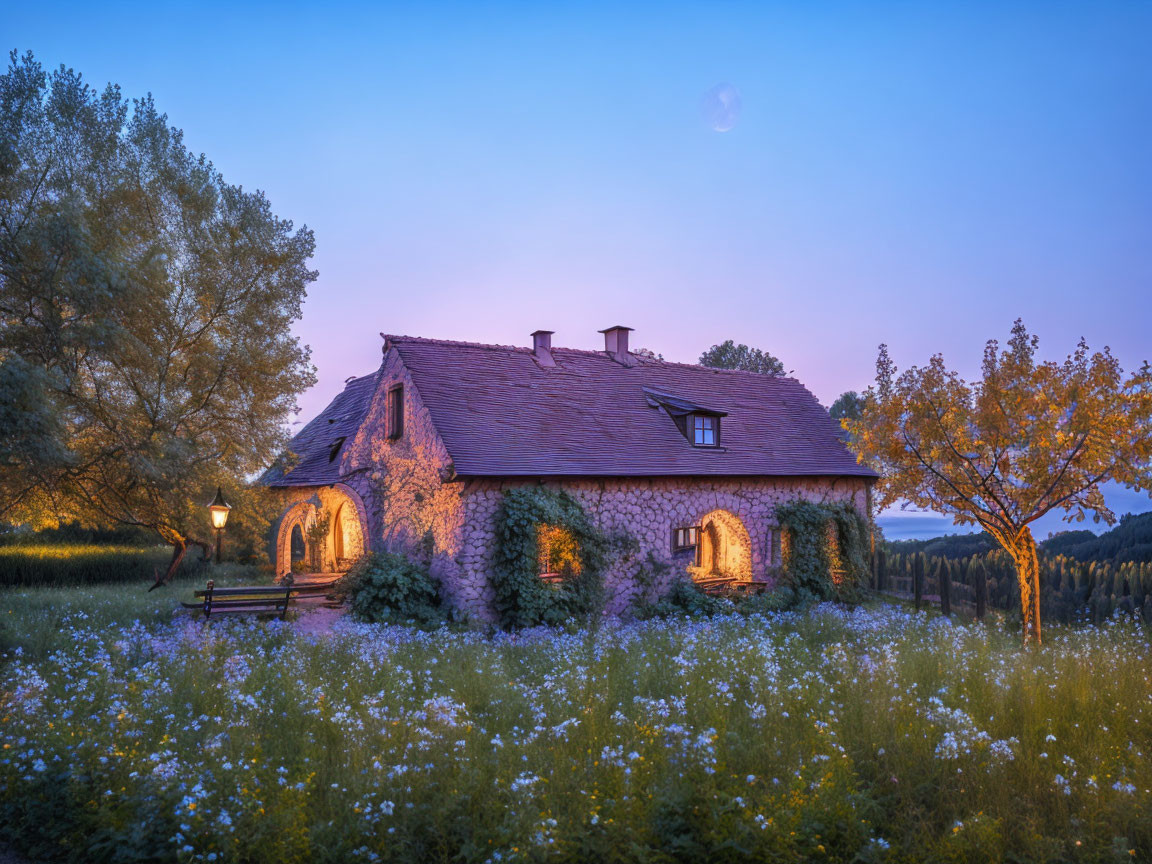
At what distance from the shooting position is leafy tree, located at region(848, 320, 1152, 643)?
40.5ft

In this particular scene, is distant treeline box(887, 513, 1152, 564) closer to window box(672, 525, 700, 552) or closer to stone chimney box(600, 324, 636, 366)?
window box(672, 525, 700, 552)

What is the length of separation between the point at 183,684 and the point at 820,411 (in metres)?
19.4

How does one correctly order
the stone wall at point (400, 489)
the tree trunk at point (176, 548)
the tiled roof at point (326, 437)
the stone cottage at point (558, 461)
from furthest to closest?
the tiled roof at point (326, 437) → the tree trunk at point (176, 548) → the stone cottage at point (558, 461) → the stone wall at point (400, 489)

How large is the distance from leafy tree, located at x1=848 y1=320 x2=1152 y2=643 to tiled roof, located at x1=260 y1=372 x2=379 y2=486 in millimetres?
12700

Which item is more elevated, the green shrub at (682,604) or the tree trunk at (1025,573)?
the tree trunk at (1025,573)

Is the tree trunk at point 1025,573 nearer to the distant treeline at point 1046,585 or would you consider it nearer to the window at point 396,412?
the distant treeline at point 1046,585

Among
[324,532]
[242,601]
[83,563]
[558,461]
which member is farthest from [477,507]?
[83,563]

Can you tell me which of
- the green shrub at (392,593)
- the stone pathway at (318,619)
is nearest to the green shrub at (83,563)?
the stone pathway at (318,619)

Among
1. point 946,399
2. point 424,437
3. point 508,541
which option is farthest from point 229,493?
point 946,399

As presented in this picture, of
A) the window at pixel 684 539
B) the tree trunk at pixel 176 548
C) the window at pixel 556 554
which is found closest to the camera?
the window at pixel 556 554

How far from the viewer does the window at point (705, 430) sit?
63.5 ft

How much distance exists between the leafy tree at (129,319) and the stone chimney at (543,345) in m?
6.64

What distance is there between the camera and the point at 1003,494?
13.5 m

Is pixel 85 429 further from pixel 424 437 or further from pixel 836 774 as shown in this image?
pixel 836 774
